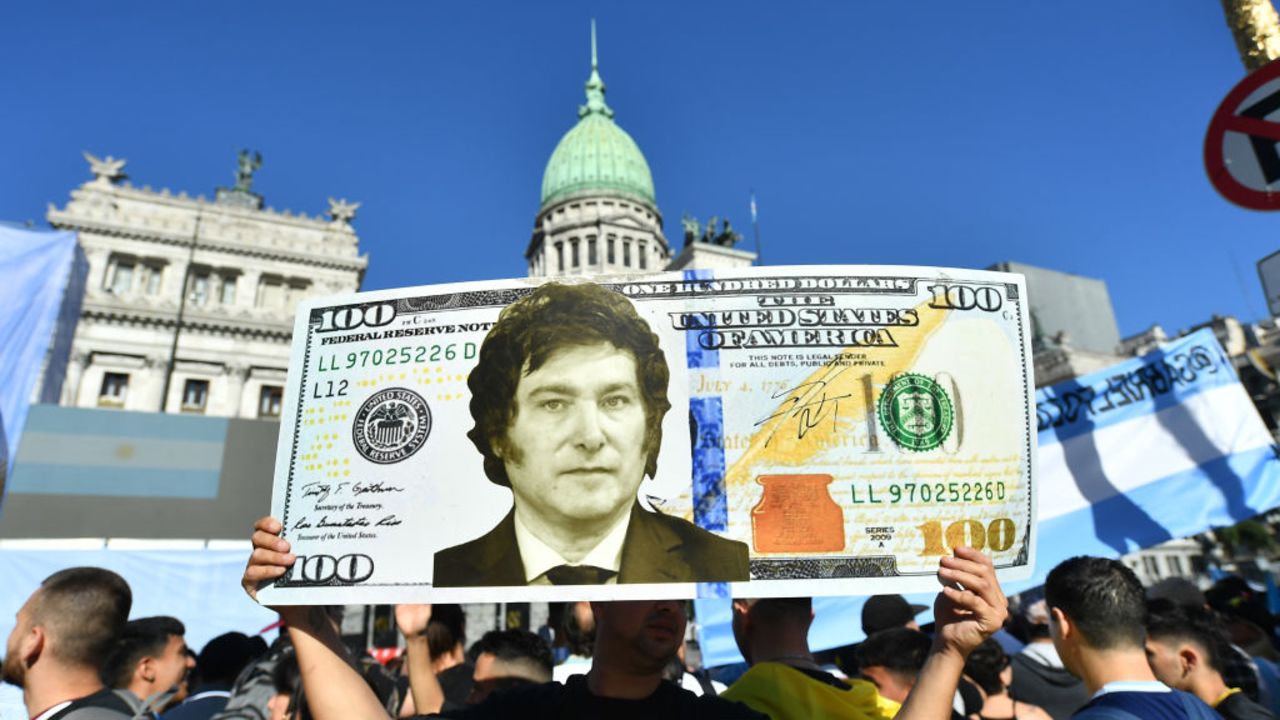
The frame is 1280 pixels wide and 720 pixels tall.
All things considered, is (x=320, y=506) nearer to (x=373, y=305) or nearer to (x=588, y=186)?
(x=373, y=305)

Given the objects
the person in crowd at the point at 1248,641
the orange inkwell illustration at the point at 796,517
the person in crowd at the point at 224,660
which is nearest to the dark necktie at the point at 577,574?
the orange inkwell illustration at the point at 796,517

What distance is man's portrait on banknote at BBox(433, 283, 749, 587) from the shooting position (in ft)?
7.57

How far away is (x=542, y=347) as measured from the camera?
245 cm

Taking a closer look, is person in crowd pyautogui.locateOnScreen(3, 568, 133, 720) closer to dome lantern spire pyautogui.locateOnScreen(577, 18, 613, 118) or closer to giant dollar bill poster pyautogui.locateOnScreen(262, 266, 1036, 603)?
giant dollar bill poster pyautogui.locateOnScreen(262, 266, 1036, 603)

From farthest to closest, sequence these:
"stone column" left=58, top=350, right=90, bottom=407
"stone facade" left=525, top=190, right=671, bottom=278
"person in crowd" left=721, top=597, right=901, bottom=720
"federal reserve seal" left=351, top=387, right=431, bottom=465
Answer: "stone facade" left=525, top=190, right=671, bottom=278, "stone column" left=58, top=350, right=90, bottom=407, "person in crowd" left=721, top=597, right=901, bottom=720, "federal reserve seal" left=351, top=387, right=431, bottom=465

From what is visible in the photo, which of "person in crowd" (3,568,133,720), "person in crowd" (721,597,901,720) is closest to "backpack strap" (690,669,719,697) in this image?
"person in crowd" (721,597,901,720)

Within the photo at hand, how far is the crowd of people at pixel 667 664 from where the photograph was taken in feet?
7.72

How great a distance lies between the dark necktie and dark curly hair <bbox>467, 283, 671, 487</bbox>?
33cm

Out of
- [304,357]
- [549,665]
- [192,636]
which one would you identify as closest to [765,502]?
[304,357]

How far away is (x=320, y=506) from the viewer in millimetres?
2453

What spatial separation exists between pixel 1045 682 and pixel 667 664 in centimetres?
386

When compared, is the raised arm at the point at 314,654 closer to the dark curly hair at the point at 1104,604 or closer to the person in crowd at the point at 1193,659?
the dark curly hair at the point at 1104,604

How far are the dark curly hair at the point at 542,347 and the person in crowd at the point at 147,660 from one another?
134 inches

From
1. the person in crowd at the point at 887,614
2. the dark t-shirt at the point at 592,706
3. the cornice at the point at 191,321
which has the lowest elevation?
the dark t-shirt at the point at 592,706
